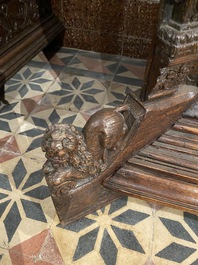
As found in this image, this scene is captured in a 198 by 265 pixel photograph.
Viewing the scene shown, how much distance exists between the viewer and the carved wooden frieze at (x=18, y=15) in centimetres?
165

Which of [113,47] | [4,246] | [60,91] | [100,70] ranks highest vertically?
[113,47]

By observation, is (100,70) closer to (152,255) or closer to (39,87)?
(39,87)

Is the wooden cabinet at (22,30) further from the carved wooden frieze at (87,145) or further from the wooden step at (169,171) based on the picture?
the wooden step at (169,171)

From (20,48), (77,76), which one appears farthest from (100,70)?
(20,48)

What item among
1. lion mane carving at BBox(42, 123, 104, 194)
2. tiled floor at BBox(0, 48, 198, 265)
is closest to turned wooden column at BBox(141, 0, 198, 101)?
lion mane carving at BBox(42, 123, 104, 194)

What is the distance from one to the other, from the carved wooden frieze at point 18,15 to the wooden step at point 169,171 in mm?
1112

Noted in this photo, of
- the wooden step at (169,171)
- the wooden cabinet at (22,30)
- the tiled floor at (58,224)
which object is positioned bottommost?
the tiled floor at (58,224)

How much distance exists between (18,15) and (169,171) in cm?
138

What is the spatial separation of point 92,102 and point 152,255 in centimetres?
102

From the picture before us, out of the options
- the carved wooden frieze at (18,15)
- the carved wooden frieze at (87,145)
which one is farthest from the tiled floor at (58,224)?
the carved wooden frieze at (18,15)

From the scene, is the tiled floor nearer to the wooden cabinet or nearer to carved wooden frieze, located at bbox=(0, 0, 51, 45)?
the wooden cabinet

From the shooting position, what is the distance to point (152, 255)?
102cm

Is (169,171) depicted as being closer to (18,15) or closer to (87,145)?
(87,145)

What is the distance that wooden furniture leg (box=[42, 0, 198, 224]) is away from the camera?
0.91m
